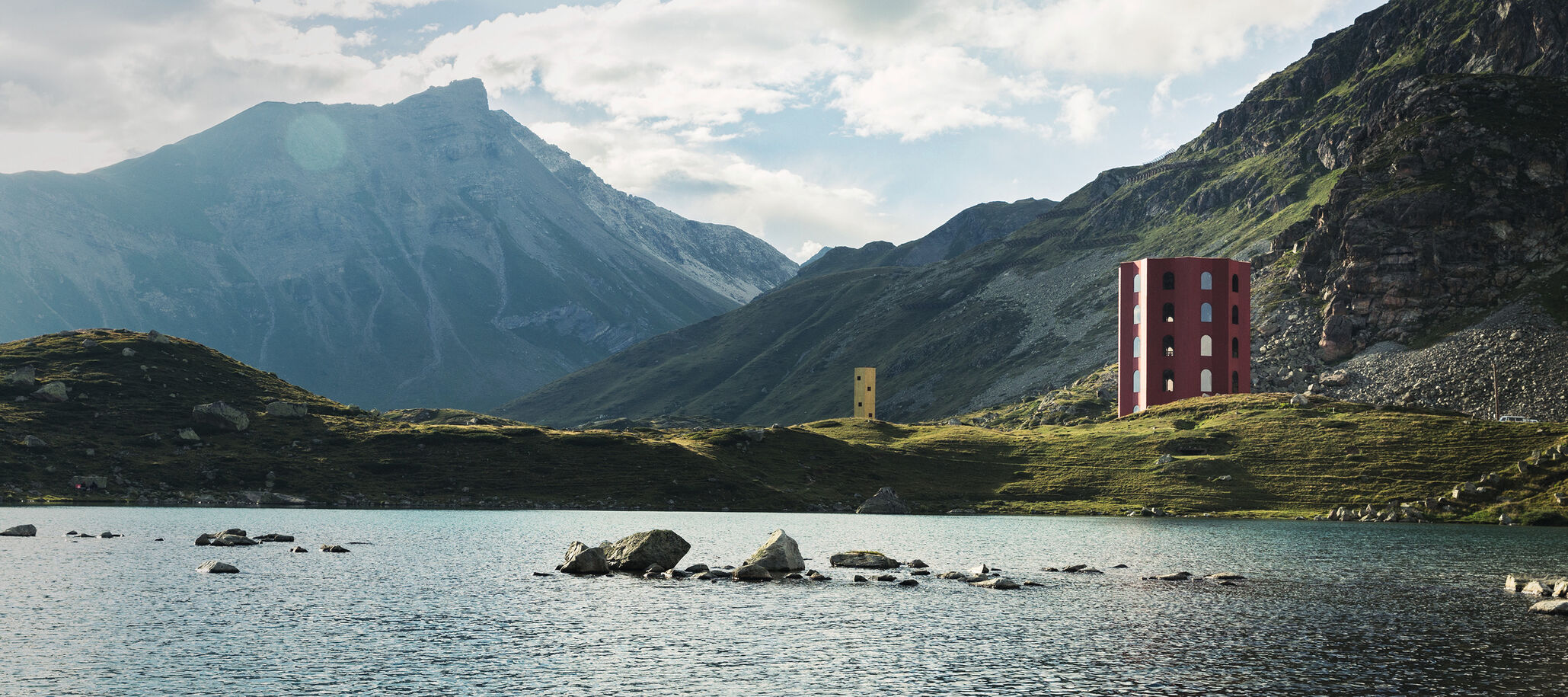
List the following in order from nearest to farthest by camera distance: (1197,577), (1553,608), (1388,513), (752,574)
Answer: (1553,608), (752,574), (1197,577), (1388,513)

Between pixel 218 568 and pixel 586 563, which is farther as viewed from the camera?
pixel 586 563

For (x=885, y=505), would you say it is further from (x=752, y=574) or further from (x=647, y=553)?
(x=752, y=574)

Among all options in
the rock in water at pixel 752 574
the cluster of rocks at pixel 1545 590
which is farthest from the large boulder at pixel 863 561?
the cluster of rocks at pixel 1545 590

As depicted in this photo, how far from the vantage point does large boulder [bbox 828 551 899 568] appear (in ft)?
308

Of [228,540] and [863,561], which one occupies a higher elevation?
[863,561]

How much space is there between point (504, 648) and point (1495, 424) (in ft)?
629

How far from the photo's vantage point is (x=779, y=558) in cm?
8775

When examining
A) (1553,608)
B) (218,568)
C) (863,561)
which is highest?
(1553,608)

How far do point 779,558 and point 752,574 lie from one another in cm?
385

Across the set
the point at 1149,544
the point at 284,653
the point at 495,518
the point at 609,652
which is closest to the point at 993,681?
the point at 609,652

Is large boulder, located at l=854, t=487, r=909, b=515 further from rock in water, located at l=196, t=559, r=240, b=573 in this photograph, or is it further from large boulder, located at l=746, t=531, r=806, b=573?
rock in water, located at l=196, t=559, r=240, b=573

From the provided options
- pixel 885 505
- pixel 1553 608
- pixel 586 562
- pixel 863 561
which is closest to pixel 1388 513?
pixel 885 505

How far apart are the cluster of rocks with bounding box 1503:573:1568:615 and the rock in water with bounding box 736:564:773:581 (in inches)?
2010

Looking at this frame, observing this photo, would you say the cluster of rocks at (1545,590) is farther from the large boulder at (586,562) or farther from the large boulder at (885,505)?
the large boulder at (885,505)
